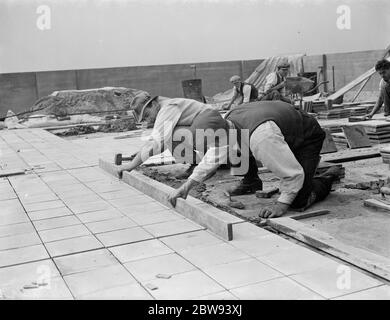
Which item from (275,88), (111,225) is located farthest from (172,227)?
(275,88)

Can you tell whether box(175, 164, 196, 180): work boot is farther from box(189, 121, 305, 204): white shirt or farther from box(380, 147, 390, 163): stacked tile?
box(380, 147, 390, 163): stacked tile

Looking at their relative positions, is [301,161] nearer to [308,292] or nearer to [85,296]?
[308,292]

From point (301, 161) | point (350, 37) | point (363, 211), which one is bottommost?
point (363, 211)

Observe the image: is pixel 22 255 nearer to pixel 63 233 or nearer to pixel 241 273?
pixel 63 233

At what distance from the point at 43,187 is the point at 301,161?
3.11 meters

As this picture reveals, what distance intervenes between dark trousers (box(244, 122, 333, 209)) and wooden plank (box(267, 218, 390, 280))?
0.59 meters

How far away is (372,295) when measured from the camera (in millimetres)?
2750

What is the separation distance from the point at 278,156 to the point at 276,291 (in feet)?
6.08

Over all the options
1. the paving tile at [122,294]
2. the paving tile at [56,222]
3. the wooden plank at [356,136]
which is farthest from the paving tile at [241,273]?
the wooden plank at [356,136]

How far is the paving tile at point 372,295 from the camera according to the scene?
2717mm
